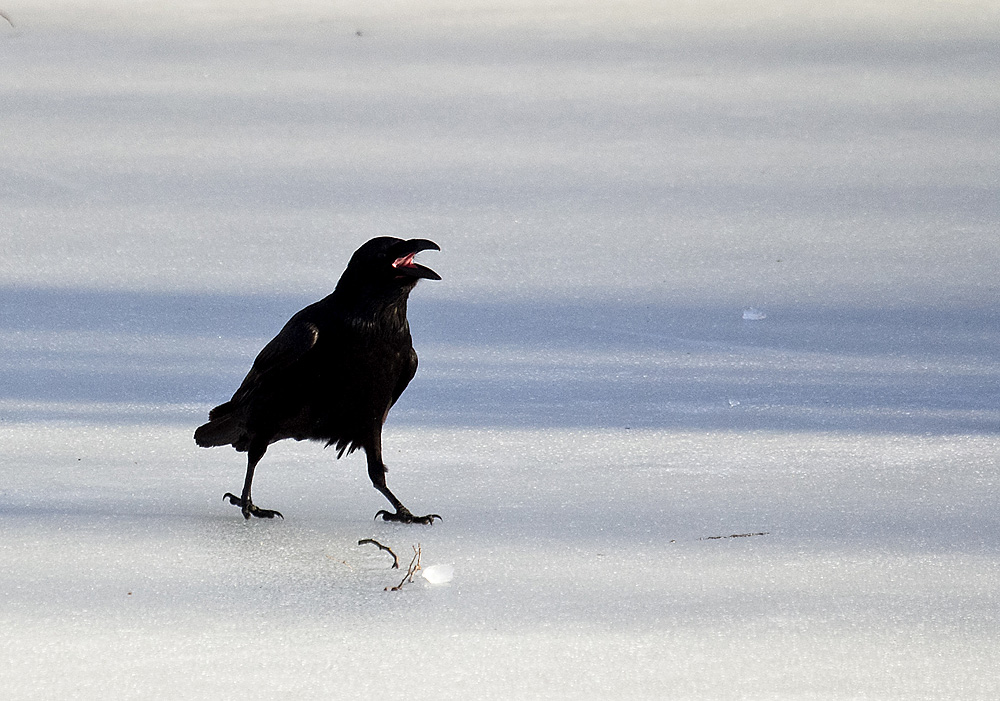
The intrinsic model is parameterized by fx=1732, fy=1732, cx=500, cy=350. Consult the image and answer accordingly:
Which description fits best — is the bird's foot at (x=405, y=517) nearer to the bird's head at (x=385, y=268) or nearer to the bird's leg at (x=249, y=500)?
the bird's leg at (x=249, y=500)

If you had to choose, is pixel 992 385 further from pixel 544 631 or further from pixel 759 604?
A: pixel 544 631

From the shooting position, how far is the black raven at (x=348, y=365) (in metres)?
4.02

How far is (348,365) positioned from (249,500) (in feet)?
1.31

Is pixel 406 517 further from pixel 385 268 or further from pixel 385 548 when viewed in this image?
pixel 385 268

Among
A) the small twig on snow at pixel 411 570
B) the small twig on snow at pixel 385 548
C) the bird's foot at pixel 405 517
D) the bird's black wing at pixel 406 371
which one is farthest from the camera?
the bird's black wing at pixel 406 371

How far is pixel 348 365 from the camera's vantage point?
13.2 ft

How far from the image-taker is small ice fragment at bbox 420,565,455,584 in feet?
11.6

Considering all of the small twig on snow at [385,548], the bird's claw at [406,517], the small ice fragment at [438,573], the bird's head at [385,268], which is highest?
the bird's head at [385,268]

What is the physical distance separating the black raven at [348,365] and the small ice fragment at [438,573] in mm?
372

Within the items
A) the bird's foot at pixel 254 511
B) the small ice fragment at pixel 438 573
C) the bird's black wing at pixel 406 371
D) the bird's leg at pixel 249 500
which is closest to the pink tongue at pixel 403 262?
the bird's black wing at pixel 406 371

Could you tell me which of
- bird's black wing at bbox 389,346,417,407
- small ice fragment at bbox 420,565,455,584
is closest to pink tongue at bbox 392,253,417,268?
bird's black wing at bbox 389,346,417,407

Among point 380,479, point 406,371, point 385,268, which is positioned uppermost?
point 385,268

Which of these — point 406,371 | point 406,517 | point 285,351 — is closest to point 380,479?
point 406,517

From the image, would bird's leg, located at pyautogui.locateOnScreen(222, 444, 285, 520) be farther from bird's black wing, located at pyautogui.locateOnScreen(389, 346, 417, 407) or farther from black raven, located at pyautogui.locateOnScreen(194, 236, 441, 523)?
bird's black wing, located at pyautogui.locateOnScreen(389, 346, 417, 407)
